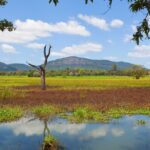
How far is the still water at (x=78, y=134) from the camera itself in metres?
18.8

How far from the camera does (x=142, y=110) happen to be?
110 feet

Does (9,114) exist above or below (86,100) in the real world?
below

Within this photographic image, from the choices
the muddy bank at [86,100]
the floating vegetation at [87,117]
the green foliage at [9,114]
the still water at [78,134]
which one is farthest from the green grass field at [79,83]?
the still water at [78,134]

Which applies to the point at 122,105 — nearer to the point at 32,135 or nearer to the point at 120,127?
the point at 120,127

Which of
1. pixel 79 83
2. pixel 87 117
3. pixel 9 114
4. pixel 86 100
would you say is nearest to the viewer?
pixel 87 117

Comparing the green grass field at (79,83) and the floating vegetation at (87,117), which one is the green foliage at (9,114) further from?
the green grass field at (79,83)

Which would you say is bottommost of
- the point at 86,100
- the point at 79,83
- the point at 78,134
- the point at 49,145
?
the point at 78,134

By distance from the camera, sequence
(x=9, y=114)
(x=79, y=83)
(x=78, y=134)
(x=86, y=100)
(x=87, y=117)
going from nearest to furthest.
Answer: (x=78, y=134) → (x=87, y=117) → (x=9, y=114) → (x=86, y=100) → (x=79, y=83)

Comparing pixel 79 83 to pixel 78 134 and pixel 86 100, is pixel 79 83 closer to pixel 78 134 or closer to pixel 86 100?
pixel 86 100

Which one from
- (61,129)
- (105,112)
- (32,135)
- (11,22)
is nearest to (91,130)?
(61,129)

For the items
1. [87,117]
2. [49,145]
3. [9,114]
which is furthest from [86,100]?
[49,145]

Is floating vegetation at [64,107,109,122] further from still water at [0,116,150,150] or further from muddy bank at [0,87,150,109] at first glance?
muddy bank at [0,87,150,109]

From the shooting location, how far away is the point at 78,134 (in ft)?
71.6

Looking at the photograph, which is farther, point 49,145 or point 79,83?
point 79,83
